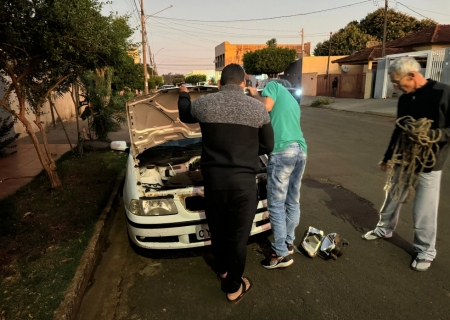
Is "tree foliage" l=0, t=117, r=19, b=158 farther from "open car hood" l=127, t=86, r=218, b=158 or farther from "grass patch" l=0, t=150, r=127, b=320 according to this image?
"open car hood" l=127, t=86, r=218, b=158

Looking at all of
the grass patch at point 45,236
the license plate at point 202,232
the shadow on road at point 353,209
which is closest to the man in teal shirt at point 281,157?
the license plate at point 202,232

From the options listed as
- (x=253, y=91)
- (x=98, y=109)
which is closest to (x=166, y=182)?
(x=253, y=91)

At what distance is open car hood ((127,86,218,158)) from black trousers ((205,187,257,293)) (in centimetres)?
182

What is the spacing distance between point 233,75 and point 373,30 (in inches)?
1882

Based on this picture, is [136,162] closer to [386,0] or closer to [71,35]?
[71,35]

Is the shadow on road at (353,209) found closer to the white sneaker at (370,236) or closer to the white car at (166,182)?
the white sneaker at (370,236)

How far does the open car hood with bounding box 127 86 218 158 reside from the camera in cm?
410

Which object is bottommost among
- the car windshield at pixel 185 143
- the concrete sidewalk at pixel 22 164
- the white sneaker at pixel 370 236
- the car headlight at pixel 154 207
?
the concrete sidewalk at pixel 22 164

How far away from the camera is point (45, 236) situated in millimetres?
3703

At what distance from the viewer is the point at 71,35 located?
13.7 ft

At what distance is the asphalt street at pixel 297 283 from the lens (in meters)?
2.55

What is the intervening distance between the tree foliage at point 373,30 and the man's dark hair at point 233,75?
42352 millimetres

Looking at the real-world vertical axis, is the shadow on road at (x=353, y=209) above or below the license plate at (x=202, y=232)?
below

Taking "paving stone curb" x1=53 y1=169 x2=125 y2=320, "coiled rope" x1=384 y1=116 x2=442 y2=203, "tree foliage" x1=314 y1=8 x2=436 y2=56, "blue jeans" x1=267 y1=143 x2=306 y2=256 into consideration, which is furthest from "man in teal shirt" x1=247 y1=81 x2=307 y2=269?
"tree foliage" x1=314 y1=8 x2=436 y2=56
